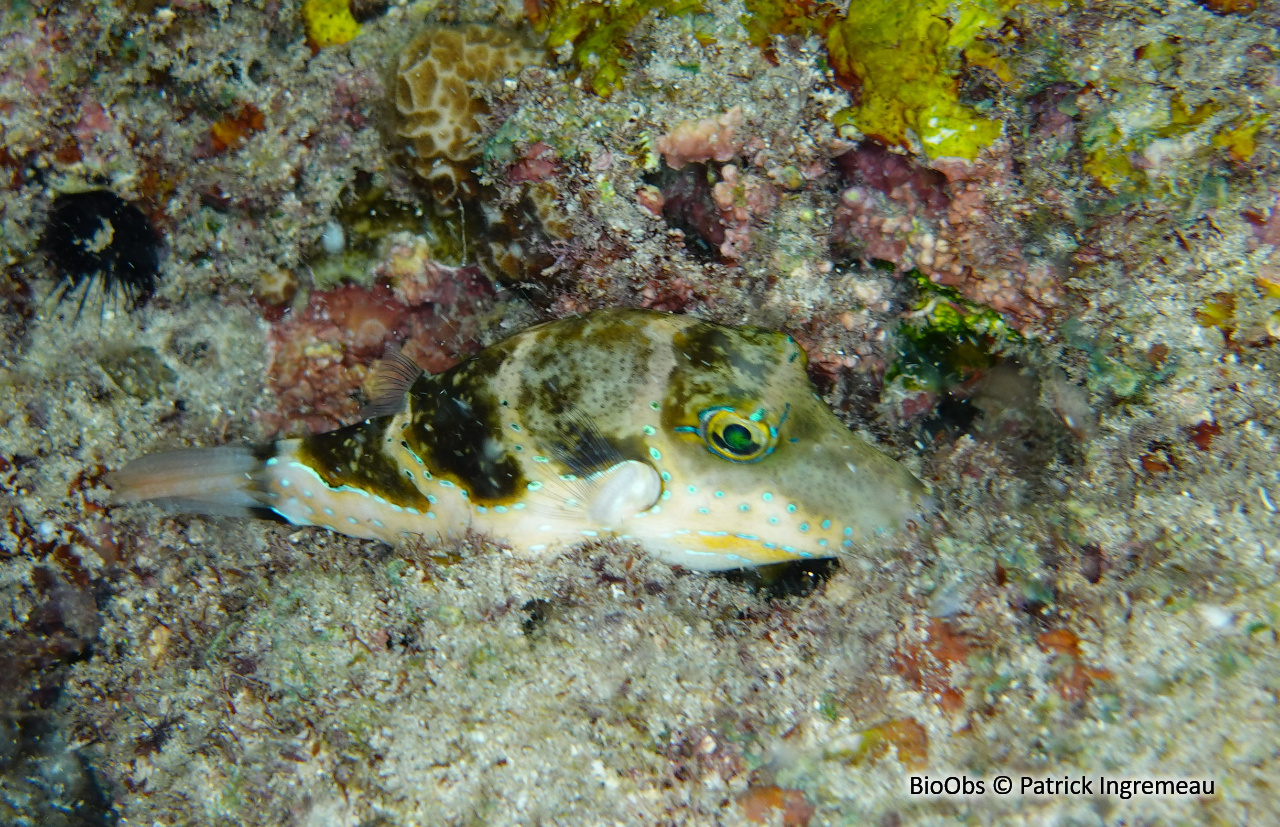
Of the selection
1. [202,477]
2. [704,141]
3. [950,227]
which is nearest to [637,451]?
[704,141]

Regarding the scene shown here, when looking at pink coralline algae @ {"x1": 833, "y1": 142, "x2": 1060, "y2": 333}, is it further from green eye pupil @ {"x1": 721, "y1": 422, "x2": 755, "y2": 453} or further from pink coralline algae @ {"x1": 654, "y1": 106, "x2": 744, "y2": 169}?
green eye pupil @ {"x1": 721, "y1": 422, "x2": 755, "y2": 453}

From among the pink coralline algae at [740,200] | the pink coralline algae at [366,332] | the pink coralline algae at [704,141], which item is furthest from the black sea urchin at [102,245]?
the pink coralline algae at [740,200]

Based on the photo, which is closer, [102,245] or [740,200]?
[740,200]

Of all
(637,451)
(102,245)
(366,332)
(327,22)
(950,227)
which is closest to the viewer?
(637,451)

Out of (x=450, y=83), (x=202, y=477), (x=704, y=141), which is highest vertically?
(x=450, y=83)

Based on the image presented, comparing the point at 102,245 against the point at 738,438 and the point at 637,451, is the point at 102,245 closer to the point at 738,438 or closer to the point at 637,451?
the point at 637,451
